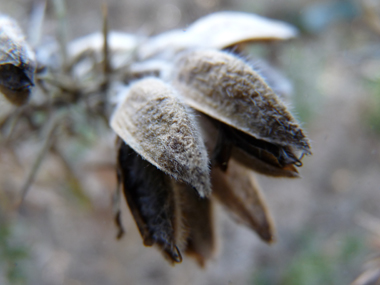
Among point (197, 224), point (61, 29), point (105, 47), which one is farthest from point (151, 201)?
point (61, 29)

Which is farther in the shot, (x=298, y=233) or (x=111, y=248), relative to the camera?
(x=298, y=233)

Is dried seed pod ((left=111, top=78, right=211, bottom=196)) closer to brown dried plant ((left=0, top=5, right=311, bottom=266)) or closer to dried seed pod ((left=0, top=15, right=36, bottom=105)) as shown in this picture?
brown dried plant ((left=0, top=5, right=311, bottom=266))

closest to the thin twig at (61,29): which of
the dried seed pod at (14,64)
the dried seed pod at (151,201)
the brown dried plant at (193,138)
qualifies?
the brown dried plant at (193,138)

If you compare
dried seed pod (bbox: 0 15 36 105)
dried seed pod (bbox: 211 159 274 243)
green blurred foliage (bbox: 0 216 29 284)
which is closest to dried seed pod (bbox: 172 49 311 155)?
dried seed pod (bbox: 211 159 274 243)

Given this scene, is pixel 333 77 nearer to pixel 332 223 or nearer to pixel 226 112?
pixel 332 223

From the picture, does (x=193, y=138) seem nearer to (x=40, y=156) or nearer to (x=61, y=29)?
(x=40, y=156)

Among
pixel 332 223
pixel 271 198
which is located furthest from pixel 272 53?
pixel 332 223
